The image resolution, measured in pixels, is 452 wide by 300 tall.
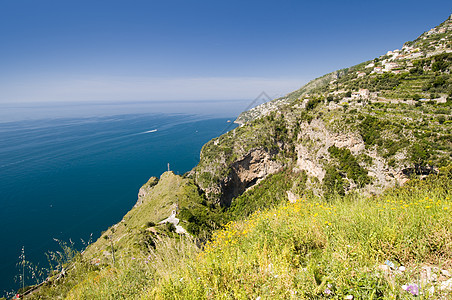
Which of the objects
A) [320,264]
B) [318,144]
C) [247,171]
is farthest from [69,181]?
[320,264]

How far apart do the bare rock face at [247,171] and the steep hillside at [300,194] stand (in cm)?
27

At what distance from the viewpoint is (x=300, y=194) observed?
39.4 ft

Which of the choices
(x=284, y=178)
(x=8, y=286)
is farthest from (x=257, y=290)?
(x=8, y=286)

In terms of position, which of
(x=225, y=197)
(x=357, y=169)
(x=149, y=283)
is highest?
(x=149, y=283)

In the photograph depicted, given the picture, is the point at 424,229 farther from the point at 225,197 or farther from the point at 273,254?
the point at 225,197

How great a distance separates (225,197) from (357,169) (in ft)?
93.8

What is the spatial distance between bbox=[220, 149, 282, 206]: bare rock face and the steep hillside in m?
0.27

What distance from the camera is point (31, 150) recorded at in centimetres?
10256

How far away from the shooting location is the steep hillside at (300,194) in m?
2.76

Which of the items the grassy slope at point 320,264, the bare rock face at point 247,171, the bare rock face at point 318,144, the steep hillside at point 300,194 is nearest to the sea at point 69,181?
the steep hillside at point 300,194

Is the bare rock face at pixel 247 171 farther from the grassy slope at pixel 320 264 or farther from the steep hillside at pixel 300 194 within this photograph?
the grassy slope at pixel 320 264

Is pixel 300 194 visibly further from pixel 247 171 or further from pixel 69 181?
Result: pixel 69 181

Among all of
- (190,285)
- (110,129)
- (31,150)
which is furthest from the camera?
(110,129)

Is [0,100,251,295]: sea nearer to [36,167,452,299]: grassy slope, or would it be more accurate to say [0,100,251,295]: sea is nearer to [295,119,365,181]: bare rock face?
[36,167,452,299]: grassy slope
